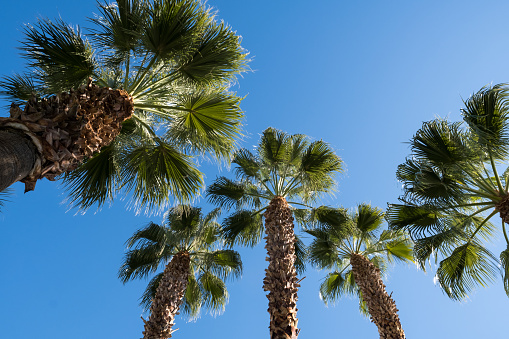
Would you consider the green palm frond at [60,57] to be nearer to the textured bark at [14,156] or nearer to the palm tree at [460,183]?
the textured bark at [14,156]

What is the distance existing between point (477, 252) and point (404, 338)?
2682 millimetres

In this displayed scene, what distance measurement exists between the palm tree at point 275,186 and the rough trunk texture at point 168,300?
1663 millimetres

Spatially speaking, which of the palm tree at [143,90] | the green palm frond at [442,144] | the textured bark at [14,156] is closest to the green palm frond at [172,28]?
the palm tree at [143,90]

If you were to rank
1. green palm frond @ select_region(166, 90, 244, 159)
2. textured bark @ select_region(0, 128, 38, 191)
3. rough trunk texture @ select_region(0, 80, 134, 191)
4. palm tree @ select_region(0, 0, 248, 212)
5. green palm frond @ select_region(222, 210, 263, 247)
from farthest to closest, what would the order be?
green palm frond @ select_region(222, 210, 263, 247) → green palm frond @ select_region(166, 90, 244, 159) → palm tree @ select_region(0, 0, 248, 212) → rough trunk texture @ select_region(0, 80, 134, 191) → textured bark @ select_region(0, 128, 38, 191)

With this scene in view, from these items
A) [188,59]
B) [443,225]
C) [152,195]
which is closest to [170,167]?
[152,195]

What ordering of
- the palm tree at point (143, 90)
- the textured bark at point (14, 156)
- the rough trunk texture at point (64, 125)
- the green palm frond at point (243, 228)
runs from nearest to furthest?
the textured bark at point (14, 156), the rough trunk texture at point (64, 125), the palm tree at point (143, 90), the green palm frond at point (243, 228)

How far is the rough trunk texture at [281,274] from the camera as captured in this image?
5.99 m

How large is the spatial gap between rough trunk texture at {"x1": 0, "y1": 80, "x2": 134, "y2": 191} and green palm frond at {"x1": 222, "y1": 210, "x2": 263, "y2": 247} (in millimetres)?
5536

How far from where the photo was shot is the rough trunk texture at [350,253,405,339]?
8.16 m

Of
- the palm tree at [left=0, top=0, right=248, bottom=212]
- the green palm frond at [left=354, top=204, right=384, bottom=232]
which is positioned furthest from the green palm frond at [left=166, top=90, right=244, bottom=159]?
the green palm frond at [left=354, top=204, right=384, bottom=232]

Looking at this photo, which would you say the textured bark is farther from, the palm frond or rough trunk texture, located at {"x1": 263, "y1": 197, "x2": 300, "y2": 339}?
the palm frond

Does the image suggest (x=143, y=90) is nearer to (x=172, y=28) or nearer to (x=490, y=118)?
(x=172, y=28)

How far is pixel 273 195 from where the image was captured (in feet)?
32.2

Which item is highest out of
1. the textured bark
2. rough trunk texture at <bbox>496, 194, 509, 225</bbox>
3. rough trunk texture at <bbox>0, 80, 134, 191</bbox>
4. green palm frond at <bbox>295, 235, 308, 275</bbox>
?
green palm frond at <bbox>295, 235, 308, 275</bbox>
